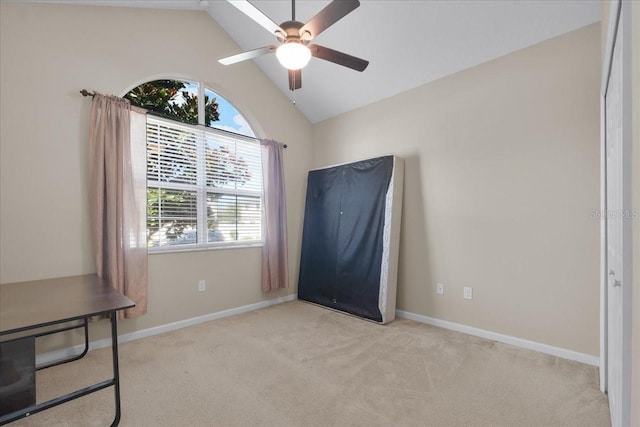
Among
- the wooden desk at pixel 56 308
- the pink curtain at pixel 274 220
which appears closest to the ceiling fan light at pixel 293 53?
the wooden desk at pixel 56 308

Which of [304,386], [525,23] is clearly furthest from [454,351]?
[525,23]

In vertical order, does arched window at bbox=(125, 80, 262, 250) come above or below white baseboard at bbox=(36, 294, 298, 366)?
above

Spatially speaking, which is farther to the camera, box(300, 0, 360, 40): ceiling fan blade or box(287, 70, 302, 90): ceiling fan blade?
box(287, 70, 302, 90): ceiling fan blade

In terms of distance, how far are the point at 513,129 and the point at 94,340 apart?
4.12 meters

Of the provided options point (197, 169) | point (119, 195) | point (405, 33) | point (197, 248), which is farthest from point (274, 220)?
point (405, 33)

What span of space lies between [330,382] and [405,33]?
305 centimetres

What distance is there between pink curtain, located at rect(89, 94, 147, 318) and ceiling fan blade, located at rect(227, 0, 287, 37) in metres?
1.67

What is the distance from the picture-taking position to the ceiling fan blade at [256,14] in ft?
5.39

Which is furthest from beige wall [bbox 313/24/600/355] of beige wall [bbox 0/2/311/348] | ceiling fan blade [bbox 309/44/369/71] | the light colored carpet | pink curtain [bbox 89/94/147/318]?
pink curtain [bbox 89/94/147/318]

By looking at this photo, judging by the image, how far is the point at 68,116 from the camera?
248 centimetres

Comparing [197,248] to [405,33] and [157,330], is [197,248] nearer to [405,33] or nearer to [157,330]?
[157,330]

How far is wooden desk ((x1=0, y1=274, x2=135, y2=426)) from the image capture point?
1.36 metres

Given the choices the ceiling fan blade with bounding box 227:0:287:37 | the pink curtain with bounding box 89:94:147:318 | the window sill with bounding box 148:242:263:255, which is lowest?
the window sill with bounding box 148:242:263:255

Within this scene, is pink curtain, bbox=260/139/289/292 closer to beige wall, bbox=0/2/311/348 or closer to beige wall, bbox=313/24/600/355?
beige wall, bbox=0/2/311/348
